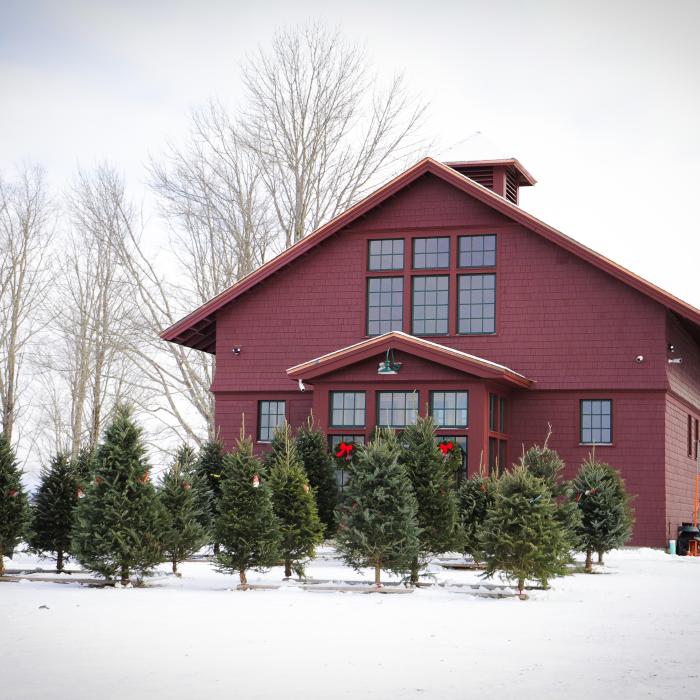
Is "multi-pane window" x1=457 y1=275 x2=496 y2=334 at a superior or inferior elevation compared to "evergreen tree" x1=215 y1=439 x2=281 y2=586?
superior

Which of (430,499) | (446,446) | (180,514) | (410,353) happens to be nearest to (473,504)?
(430,499)

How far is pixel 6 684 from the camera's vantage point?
8.96 metres

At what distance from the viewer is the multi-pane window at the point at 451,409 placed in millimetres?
26125

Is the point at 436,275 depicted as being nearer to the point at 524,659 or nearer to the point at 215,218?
the point at 215,218

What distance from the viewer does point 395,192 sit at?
28875mm

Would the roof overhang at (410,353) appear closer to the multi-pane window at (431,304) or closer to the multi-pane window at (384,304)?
the multi-pane window at (431,304)

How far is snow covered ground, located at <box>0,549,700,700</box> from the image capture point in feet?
29.8

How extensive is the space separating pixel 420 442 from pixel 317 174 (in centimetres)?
2396

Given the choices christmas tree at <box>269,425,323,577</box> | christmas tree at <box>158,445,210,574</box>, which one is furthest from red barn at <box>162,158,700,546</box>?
christmas tree at <box>158,445,210,574</box>

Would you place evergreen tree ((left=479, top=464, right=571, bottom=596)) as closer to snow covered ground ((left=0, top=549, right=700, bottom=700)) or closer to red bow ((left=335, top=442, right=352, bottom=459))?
snow covered ground ((left=0, top=549, right=700, bottom=700))

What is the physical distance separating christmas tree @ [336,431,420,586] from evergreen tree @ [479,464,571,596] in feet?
4.26

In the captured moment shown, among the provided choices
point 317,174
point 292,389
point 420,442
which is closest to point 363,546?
point 420,442

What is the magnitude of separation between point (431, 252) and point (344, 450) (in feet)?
20.1

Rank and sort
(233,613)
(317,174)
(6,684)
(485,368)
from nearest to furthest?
(6,684), (233,613), (485,368), (317,174)
